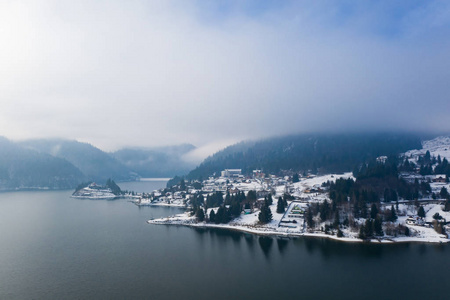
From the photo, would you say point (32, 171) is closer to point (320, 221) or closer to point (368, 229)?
point (320, 221)

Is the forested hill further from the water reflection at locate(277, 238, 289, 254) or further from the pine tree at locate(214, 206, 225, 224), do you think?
the water reflection at locate(277, 238, 289, 254)

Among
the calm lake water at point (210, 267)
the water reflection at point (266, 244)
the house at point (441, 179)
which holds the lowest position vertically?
the calm lake water at point (210, 267)

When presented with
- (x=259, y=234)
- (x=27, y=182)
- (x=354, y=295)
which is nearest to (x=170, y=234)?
(x=259, y=234)

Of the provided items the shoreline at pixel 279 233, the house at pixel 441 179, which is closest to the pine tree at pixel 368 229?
the shoreline at pixel 279 233

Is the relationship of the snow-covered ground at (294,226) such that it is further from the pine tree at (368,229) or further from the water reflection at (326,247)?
the water reflection at (326,247)

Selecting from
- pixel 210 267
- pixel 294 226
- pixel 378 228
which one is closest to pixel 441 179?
pixel 378 228

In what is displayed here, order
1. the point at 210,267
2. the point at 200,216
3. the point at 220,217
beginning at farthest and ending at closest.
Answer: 1. the point at 200,216
2. the point at 220,217
3. the point at 210,267
